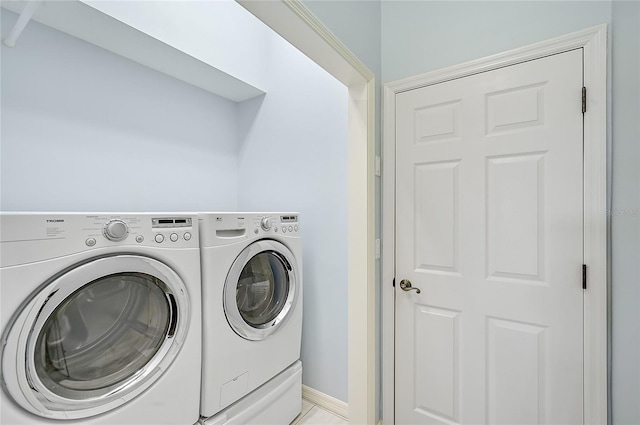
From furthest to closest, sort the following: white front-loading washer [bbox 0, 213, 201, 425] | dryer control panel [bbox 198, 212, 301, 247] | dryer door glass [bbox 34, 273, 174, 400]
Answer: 1. dryer control panel [bbox 198, 212, 301, 247]
2. dryer door glass [bbox 34, 273, 174, 400]
3. white front-loading washer [bbox 0, 213, 201, 425]

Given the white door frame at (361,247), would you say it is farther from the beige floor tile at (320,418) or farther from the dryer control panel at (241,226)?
the dryer control panel at (241,226)

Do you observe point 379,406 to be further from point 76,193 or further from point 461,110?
point 76,193

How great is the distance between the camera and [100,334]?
3.56ft

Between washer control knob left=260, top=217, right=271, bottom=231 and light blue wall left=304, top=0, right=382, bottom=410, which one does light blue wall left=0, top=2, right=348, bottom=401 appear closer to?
light blue wall left=304, top=0, right=382, bottom=410

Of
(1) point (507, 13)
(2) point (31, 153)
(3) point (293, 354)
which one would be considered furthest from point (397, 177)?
(2) point (31, 153)

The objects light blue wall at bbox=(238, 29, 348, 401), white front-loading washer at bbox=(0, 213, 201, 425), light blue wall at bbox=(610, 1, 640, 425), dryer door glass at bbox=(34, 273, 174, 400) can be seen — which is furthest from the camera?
light blue wall at bbox=(238, 29, 348, 401)

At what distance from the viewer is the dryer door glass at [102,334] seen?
0.96 metres

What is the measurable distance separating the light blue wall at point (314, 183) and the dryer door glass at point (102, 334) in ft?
3.29

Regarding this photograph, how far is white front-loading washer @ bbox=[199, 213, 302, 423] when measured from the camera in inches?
51.1

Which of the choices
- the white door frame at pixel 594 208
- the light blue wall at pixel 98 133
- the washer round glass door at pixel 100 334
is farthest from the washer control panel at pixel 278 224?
the white door frame at pixel 594 208

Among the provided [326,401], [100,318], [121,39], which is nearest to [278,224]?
[100,318]

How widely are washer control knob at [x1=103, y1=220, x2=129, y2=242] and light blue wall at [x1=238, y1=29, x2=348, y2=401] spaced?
1152 mm

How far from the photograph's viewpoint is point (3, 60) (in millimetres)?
1434

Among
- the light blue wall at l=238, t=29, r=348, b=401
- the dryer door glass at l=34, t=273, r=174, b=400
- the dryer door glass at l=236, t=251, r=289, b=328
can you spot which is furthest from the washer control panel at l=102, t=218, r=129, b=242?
the light blue wall at l=238, t=29, r=348, b=401
